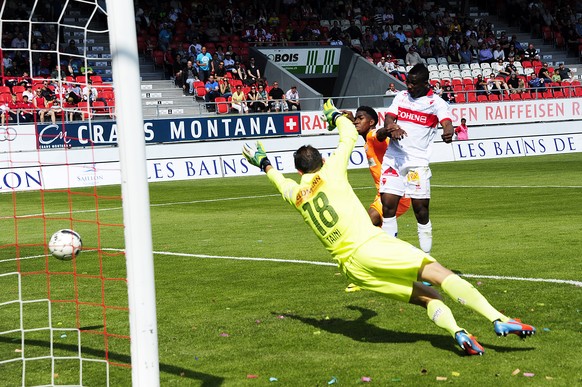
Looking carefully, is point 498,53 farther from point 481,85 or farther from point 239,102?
point 239,102

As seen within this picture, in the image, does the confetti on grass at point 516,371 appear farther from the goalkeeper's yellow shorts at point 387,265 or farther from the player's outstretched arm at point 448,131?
the player's outstretched arm at point 448,131

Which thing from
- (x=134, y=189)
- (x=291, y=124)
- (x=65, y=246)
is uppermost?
(x=291, y=124)

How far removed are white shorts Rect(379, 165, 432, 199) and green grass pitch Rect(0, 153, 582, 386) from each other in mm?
1065

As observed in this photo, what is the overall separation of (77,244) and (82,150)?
75.7ft

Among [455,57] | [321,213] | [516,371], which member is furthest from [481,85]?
[516,371]

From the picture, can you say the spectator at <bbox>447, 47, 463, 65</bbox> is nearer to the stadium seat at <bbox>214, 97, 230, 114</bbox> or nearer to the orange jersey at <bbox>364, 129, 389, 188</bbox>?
the stadium seat at <bbox>214, 97, 230, 114</bbox>

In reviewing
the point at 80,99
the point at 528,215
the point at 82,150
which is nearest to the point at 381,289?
the point at 80,99

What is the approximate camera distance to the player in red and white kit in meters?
10.1

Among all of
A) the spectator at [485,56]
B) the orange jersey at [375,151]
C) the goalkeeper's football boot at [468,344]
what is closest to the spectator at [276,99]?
the spectator at [485,56]

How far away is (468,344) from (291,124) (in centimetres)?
2930

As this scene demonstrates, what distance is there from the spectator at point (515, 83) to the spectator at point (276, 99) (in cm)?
1108

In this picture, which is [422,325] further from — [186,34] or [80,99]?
[186,34]

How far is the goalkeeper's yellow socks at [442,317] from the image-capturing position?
6.66 metres

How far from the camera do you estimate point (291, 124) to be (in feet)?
117
